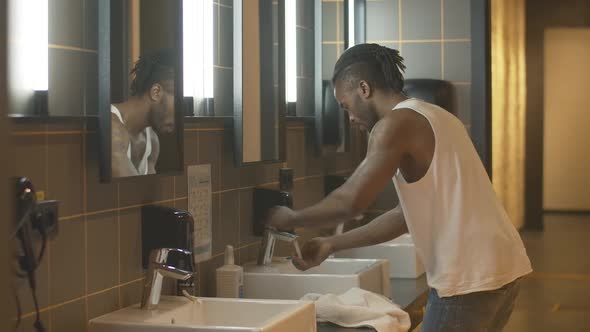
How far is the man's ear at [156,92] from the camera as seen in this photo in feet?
9.13

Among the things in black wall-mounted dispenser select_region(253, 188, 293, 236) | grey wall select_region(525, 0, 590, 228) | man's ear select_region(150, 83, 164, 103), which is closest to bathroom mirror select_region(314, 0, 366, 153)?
black wall-mounted dispenser select_region(253, 188, 293, 236)

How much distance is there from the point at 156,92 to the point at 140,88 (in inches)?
3.9

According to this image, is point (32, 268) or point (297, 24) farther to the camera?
point (297, 24)

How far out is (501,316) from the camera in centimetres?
265

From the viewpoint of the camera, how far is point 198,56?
10.6ft

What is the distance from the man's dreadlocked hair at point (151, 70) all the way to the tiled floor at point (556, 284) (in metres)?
4.52

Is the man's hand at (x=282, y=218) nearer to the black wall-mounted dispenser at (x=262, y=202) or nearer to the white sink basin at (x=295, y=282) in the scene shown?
the white sink basin at (x=295, y=282)

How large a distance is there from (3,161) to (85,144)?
154cm

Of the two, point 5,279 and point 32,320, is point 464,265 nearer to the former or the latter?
point 32,320

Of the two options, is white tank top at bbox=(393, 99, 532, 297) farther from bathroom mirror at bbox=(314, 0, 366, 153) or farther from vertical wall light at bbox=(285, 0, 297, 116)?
bathroom mirror at bbox=(314, 0, 366, 153)

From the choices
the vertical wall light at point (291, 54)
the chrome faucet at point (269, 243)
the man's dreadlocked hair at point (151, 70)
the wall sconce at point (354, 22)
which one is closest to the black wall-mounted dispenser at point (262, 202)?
the chrome faucet at point (269, 243)

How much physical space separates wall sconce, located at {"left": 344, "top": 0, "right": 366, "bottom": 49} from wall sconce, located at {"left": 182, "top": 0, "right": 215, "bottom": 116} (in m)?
1.57

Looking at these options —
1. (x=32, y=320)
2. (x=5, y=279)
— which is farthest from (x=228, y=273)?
(x=5, y=279)

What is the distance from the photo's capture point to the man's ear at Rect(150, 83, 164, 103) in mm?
2783
